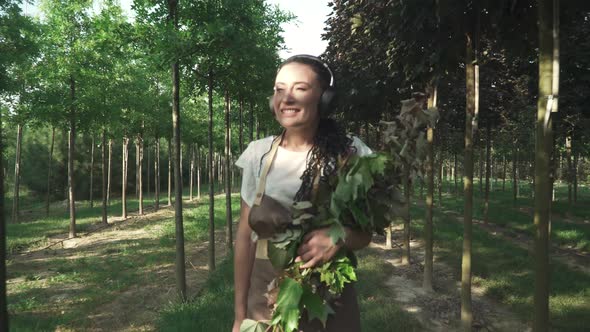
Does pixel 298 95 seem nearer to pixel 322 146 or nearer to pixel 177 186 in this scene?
pixel 322 146

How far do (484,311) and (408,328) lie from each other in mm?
2127

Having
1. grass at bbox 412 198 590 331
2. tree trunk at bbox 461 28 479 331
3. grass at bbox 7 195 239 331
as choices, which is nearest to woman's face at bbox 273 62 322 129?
tree trunk at bbox 461 28 479 331

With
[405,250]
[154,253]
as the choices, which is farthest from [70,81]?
[405,250]

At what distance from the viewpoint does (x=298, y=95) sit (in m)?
→ 2.13

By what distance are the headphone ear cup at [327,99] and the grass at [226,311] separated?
4.74 metres

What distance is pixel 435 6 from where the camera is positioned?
4.99m

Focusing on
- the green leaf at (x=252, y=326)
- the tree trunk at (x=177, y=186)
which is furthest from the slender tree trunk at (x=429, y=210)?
the green leaf at (x=252, y=326)

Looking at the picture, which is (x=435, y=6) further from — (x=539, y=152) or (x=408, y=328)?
(x=408, y=328)

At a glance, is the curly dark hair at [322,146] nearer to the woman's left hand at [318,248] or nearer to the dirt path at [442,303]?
the woman's left hand at [318,248]

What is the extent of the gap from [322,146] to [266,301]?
0.87 metres

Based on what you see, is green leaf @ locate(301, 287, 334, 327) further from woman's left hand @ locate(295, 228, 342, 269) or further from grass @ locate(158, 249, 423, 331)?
grass @ locate(158, 249, 423, 331)

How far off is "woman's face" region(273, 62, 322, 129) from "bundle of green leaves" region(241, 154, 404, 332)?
1.22 ft

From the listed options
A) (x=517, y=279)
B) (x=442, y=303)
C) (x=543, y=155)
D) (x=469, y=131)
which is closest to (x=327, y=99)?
(x=543, y=155)

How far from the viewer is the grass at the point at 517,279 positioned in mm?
7305
